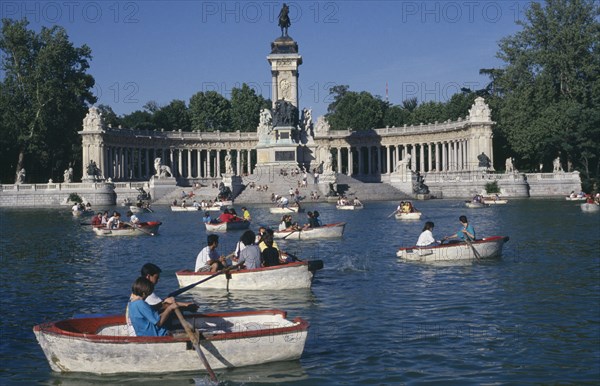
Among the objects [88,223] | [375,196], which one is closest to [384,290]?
[88,223]

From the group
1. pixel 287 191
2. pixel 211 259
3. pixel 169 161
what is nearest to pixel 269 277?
pixel 211 259

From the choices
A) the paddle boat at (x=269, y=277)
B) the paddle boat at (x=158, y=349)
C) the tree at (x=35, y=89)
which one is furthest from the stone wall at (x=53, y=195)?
the paddle boat at (x=158, y=349)

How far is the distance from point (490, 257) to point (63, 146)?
79276 mm

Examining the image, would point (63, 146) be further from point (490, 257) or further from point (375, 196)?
point (490, 257)

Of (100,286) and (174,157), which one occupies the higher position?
(174,157)

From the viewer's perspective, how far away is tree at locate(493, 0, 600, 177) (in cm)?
7656

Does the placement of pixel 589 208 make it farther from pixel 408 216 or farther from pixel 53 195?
pixel 53 195

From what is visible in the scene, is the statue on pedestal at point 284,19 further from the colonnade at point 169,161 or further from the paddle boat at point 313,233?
the paddle boat at point 313,233

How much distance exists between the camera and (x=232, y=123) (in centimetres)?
13000

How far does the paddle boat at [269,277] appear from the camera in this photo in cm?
1912

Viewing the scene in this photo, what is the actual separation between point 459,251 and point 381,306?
7.63m

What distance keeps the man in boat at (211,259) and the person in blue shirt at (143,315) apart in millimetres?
6710

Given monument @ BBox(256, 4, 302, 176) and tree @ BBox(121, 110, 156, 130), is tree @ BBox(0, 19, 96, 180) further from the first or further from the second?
tree @ BBox(121, 110, 156, 130)

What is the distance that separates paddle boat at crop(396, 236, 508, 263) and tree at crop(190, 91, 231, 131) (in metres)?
105
